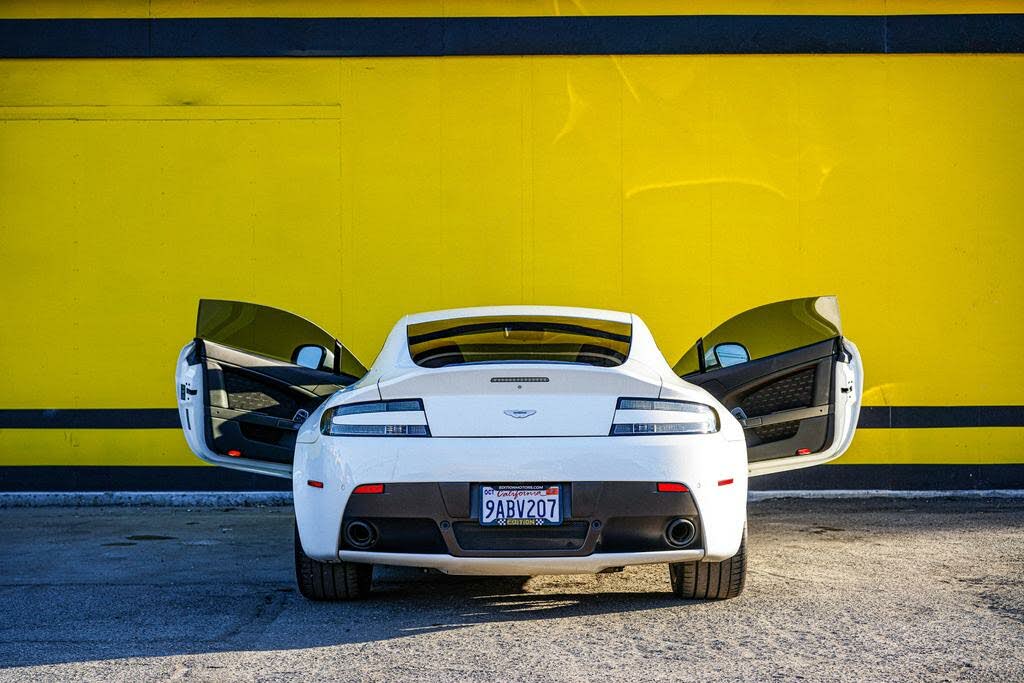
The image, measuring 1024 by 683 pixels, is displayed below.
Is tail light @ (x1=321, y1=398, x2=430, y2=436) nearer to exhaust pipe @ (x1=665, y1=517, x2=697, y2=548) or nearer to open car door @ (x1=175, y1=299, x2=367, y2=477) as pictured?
exhaust pipe @ (x1=665, y1=517, x2=697, y2=548)

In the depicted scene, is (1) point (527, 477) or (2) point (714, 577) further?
(2) point (714, 577)

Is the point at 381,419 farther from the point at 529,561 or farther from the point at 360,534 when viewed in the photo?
the point at 529,561

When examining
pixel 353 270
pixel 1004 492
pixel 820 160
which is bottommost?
pixel 1004 492

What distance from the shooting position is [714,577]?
17.5 ft

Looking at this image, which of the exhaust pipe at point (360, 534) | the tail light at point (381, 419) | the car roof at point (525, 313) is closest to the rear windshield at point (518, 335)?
the car roof at point (525, 313)

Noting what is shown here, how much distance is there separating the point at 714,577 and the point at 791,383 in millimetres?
1330

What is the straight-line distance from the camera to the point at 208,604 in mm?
5469

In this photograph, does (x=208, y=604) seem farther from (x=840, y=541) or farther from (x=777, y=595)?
(x=840, y=541)

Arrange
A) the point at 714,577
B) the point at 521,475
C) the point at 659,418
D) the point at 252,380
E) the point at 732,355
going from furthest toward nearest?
1. the point at 732,355
2. the point at 252,380
3. the point at 714,577
4. the point at 659,418
5. the point at 521,475

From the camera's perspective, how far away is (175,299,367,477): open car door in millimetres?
6129

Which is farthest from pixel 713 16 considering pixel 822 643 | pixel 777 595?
pixel 822 643

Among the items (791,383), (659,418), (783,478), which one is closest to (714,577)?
(659,418)

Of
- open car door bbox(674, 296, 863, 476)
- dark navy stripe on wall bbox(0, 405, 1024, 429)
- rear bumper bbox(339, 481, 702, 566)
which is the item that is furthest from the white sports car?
dark navy stripe on wall bbox(0, 405, 1024, 429)

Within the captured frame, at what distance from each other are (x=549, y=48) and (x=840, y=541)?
14.6 feet
